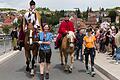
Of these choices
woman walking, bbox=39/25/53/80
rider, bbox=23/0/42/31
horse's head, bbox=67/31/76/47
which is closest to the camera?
woman walking, bbox=39/25/53/80

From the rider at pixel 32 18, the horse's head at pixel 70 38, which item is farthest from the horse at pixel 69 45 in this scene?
the rider at pixel 32 18

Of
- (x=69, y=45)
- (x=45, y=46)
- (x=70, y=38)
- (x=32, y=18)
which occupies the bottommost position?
(x=69, y=45)

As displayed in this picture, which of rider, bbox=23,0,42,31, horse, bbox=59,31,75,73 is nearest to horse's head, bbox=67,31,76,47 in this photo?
horse, bbox=59,31,75,73

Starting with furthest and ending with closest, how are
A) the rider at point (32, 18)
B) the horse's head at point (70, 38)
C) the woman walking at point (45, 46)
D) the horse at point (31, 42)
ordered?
the horse's head at point (70, 38) → the rider at point (32, 18) → the horse at point (31, 42) → the woman walking at point (45, 46)

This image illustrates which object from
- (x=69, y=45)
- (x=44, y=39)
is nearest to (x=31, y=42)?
(x=44, y=39)

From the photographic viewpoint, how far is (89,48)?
46.7ft

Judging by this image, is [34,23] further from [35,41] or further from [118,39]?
[118,39]

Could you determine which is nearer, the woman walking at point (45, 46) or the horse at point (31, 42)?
the woman walking at point (45, 46)

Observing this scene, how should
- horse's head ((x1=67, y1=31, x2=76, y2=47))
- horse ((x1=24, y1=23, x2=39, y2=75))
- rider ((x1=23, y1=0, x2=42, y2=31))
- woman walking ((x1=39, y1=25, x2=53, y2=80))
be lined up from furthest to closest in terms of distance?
horse's head ((x1=67, y1=31, x2=76, y2=47)) < rider ((x1=23, y1=0, x2=42, y2=31)) < horse ((x1=24, y1=23, x2=39, y2=75)) < woman walking ((x1=39, y1=25, x2=53, y2=80))

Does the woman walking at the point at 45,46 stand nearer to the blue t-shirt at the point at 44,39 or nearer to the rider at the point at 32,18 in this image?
the blue t-shirt at the point at 44,39

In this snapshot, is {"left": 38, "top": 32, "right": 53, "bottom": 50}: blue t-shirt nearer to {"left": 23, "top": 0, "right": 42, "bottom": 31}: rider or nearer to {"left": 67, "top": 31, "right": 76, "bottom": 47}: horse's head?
{"left": 23, "top": 0, "right": 42, "bottom": 31}: rider

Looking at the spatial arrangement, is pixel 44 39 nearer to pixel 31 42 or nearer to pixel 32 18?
pixel 31 42

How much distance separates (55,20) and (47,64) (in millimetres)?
108742

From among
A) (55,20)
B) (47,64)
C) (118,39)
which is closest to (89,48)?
(47,64)
